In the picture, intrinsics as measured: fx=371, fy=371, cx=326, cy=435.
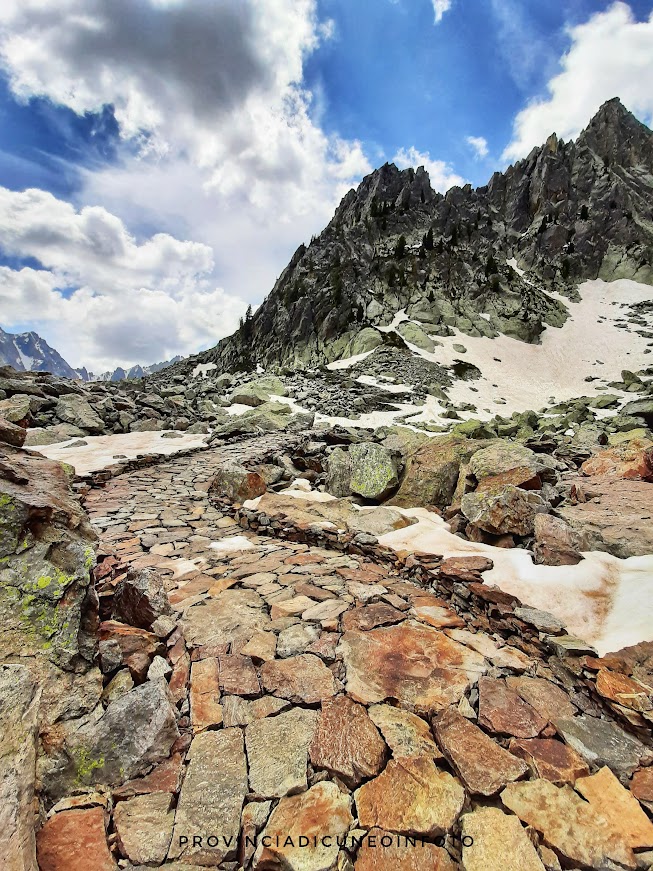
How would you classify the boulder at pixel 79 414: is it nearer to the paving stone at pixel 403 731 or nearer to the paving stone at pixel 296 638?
the paving stone at pixel 296 638

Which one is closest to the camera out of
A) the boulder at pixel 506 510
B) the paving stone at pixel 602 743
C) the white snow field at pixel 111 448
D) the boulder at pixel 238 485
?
the paving stone at pixel 602 743

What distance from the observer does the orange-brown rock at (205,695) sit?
2877 millimetres

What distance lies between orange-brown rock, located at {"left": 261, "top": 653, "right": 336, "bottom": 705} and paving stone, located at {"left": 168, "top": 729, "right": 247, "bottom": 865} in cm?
52

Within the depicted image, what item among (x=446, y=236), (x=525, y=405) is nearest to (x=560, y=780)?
(x=525, y=405)

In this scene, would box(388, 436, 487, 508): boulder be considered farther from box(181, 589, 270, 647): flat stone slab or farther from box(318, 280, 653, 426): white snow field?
box(318, 280, 653, 426): white snow field

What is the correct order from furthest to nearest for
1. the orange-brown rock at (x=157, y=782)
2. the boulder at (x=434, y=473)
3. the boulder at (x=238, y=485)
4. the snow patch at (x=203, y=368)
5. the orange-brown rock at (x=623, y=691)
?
1. the snow patch at (x=203, y=368)
2. the boulder at (x=238, y=485)
3. the boulder at (x=434, y=473)
4. the orange-brown rock at (x=623, y=691)
5. the orange-brown rock at (x=157, y=782)

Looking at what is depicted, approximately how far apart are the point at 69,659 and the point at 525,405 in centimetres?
4005

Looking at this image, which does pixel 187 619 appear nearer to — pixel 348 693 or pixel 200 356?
pixel 348 693

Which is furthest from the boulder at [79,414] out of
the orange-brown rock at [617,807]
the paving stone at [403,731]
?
the orange-brown rock at [617,807]

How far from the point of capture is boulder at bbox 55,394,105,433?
51.8 ft

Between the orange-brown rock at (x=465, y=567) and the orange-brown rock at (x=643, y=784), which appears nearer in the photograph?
the orange-brown rock at (x=643, y=784)

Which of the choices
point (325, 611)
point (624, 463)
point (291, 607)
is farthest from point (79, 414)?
point (624, 463)

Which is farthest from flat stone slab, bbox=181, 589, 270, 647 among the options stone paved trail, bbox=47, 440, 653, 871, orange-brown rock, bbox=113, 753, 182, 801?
orange-brown rock, bbox=113, 753, 182, 801

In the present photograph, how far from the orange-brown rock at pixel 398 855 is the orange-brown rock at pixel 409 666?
1.02 m
